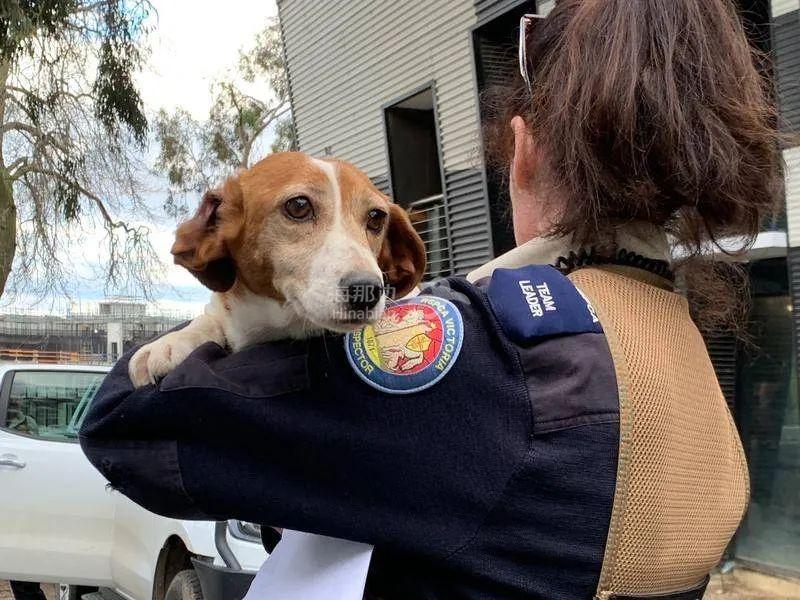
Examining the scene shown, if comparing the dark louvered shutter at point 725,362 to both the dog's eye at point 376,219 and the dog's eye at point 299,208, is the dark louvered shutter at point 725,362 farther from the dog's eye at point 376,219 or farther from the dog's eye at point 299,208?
the dog's eye at point 299,208

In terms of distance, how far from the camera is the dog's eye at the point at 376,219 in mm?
1851

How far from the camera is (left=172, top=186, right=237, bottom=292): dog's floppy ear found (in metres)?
1.61

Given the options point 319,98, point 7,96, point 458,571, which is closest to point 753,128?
point 458,571

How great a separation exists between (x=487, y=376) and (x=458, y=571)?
0.91 feet

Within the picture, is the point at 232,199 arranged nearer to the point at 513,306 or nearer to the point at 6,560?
the point at 513,306

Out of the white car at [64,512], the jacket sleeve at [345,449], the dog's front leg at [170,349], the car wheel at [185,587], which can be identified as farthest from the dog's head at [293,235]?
Result: the white car at [64,512]

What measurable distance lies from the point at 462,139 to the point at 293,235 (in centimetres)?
691

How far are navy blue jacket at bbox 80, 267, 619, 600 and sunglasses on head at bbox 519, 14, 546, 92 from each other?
0.59m


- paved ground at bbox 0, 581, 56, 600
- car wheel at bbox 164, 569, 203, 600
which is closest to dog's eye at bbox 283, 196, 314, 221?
car wheel at bbox 164, 569, 203, 600

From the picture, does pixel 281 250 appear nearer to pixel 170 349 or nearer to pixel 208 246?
pixel 208 246

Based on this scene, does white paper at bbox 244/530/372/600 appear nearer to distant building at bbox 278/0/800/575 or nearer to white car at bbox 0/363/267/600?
distant building at bbox 278/0/800/575

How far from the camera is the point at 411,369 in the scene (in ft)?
3.76

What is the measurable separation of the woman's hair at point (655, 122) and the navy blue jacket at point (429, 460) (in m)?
0.33

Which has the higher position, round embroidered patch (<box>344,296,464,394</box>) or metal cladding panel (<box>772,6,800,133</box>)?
metal cladding panel (<box>772,6,800,133</box>)
